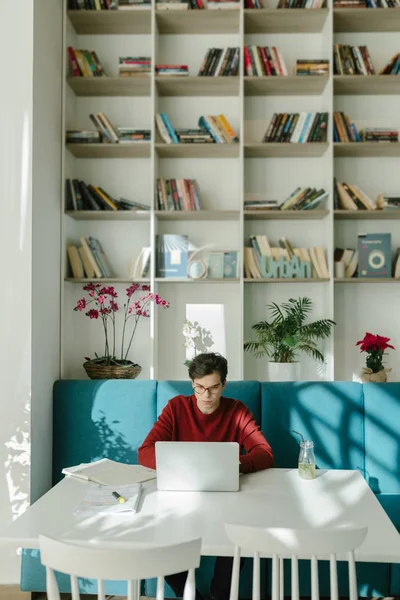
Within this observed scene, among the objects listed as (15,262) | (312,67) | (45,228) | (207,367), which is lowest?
(207,367)

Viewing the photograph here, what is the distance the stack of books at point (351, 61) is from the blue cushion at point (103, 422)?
231cm

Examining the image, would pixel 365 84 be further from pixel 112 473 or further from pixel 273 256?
pixel 112 473

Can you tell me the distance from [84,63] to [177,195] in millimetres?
1019

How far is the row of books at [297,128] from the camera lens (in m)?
3.88

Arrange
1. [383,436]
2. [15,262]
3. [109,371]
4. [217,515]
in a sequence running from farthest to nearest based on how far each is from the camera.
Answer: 1. [109,371]
2. [383,436]
3. [15,262]
4. [217,515]

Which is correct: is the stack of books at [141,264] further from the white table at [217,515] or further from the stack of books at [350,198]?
the white table at [217,515]

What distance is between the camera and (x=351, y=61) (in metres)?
3.90

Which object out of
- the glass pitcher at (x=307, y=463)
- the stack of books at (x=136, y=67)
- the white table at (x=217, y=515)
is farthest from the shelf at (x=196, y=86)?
the white table at (x=217, y=515)

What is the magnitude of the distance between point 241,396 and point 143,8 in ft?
8.18

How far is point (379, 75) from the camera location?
3814 mm

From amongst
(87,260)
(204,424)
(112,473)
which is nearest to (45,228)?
(87,260)

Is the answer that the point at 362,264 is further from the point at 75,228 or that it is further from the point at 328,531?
the point at 328,531

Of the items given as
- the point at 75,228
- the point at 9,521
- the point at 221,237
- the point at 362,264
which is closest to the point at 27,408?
the point at 9,521

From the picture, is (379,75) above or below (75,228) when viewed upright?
above
